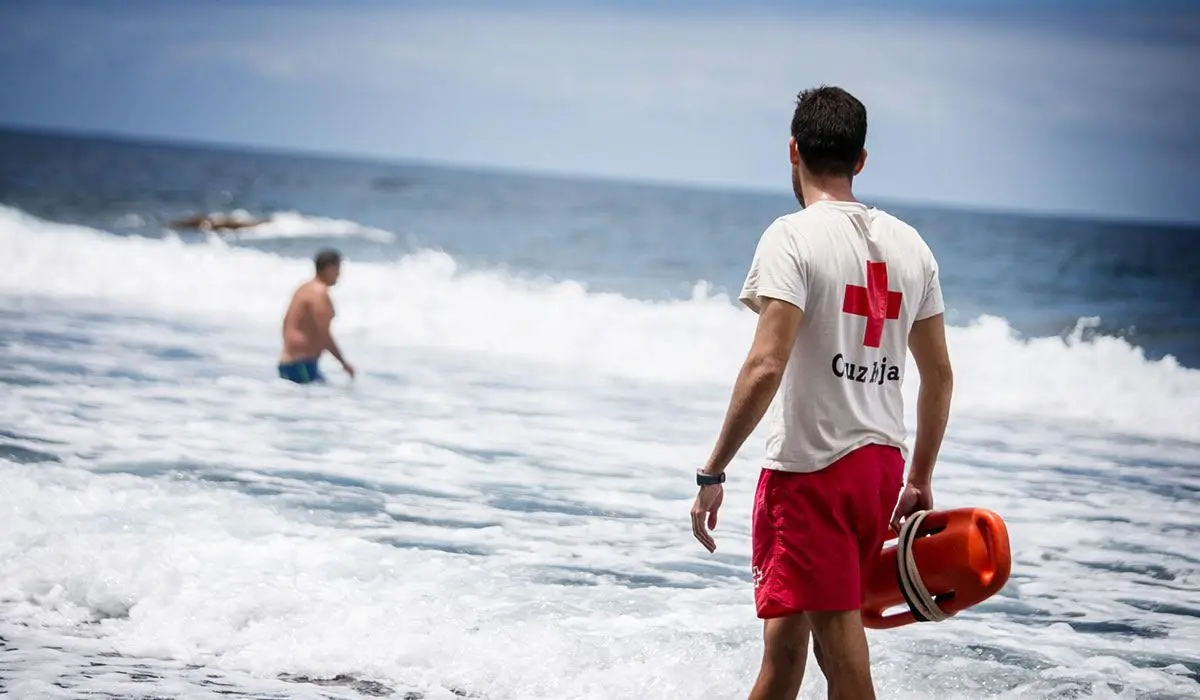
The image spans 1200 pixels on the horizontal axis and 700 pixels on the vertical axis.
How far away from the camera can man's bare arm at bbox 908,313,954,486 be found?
2.86 metres

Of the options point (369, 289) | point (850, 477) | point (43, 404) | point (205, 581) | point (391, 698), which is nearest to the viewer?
point (850, 477)

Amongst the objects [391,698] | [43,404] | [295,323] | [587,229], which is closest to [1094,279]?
[587,229]

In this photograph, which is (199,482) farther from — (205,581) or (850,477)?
(850,477)

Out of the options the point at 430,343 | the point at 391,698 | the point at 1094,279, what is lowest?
the point at 391,698

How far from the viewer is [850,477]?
265 centimetres

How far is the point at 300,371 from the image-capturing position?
30.5 feet

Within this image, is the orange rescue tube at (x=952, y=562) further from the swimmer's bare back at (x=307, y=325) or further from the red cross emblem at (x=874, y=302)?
the swimmer's bare back at (x=307, y=325)

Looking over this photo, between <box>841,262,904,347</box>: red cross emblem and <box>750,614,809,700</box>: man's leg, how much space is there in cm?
67

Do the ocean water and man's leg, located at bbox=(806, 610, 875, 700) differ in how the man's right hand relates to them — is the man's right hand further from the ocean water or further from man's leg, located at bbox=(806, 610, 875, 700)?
the ocean water

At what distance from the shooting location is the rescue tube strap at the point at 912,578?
2.74 m

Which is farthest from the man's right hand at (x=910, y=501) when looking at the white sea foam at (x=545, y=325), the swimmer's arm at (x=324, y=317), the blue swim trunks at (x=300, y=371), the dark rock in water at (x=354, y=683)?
the white sea foam at (x=545, y=325)

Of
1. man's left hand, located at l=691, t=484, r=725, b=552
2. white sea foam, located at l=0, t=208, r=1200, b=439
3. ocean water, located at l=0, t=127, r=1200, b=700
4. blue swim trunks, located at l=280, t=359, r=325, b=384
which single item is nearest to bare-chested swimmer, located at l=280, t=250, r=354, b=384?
blue swim trunks, located at l=280, t=359, r=325, b=384

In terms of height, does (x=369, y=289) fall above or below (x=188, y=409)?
above

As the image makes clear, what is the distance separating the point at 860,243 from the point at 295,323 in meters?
7.24
